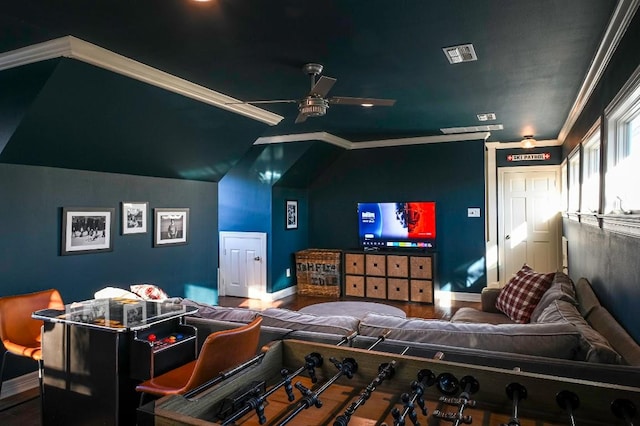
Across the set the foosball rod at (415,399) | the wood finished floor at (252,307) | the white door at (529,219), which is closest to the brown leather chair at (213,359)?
the foosball rod at (415,399)

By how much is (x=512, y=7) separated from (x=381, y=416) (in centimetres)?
229

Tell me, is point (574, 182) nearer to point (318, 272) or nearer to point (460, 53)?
point (460, 53)

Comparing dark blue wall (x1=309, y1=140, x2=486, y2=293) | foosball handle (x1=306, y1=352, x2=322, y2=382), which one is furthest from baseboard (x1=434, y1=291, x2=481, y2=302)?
foosball handle (x1=306, y1=352, x2=322, y2=382)

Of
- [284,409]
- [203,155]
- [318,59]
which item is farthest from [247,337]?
[203,155]

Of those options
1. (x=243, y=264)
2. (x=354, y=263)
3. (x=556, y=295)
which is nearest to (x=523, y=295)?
(x=556, y=295)

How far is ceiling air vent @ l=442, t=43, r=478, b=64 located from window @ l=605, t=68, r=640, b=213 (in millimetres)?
964

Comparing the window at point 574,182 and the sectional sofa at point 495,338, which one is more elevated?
the window at point 574,182

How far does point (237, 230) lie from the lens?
7.06m

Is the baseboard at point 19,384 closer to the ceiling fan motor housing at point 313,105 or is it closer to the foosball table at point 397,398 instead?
the foosball table at point 397,398

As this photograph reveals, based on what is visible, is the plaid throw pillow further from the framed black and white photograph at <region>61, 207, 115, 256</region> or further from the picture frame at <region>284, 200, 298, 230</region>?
the picture frame at <region>284, 200, 298, 230</region>

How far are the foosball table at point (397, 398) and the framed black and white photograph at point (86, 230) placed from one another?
2.99m

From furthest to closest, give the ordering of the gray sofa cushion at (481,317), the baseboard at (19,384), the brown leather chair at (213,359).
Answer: the gray sofa cushion at (481,317) < the baseboard at (19,384) < the brown leather chair at (213,359)

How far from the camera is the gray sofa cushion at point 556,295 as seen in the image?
2.95 metres

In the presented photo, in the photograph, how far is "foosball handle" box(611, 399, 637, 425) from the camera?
3.80ft
